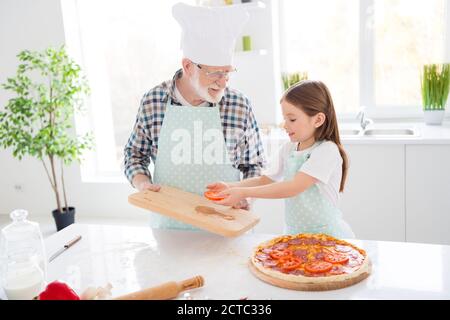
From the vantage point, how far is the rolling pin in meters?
1.08

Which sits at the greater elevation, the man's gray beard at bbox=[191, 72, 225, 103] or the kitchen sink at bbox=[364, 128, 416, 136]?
the man's gray beard at bbox=[191, 72, 225, 103]

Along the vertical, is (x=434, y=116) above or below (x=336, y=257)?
above

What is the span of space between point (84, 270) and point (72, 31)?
3165mm

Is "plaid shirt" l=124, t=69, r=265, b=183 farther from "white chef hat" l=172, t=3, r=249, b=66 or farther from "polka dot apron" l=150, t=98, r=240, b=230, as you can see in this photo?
"white chef hat" l=172, t=3, r=249, b=66

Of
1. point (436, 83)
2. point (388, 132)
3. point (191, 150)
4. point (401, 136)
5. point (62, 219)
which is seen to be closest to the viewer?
point (191, 150)

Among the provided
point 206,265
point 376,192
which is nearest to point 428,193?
point 376,192

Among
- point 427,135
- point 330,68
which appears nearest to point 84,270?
point 427,135

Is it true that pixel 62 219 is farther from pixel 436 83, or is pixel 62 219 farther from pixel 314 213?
pixel 436 83

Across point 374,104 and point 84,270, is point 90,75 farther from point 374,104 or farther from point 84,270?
point 84,270

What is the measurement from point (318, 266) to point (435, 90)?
7.52 ft

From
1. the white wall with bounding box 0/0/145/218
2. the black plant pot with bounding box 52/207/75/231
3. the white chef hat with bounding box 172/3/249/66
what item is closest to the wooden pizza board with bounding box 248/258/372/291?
the white chef hat with bounding box 172/3/249/66

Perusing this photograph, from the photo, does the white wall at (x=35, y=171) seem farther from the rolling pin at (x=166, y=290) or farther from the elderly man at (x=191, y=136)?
the rolling pin at (x=166, y=290)

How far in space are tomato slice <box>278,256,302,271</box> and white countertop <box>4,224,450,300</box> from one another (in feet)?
0.23

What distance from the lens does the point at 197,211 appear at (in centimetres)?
156
